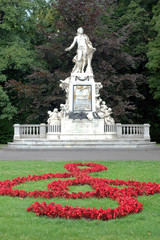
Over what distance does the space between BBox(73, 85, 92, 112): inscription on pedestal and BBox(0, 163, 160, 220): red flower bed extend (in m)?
13.0

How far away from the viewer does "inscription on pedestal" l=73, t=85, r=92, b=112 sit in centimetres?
2283

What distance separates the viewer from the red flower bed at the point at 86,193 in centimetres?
523

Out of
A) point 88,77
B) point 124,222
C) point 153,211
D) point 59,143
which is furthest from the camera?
point 88,77

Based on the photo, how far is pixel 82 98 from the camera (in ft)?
75.5

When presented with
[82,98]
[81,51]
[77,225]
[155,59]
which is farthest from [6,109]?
[77,225]

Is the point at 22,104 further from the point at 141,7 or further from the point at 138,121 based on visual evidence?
the point at 141,7

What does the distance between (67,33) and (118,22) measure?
6.84 m

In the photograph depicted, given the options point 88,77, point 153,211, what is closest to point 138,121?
point 88,77

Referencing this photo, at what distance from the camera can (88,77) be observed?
23.6 m

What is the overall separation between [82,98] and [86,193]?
16552 millimetres

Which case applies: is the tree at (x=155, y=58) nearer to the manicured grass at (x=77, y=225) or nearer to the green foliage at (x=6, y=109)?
the green foliage at (x=6, y=109)

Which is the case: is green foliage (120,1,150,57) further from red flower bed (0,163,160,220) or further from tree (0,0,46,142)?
red flower bed (0,163,160,220)

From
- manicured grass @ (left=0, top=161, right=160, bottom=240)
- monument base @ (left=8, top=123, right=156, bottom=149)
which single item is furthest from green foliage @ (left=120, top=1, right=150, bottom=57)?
manicured grass @ (left=0, top=161, right=160, bottom=240)

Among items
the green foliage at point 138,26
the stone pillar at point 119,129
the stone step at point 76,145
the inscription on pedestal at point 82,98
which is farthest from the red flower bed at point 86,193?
the green foliage at point 138,26
